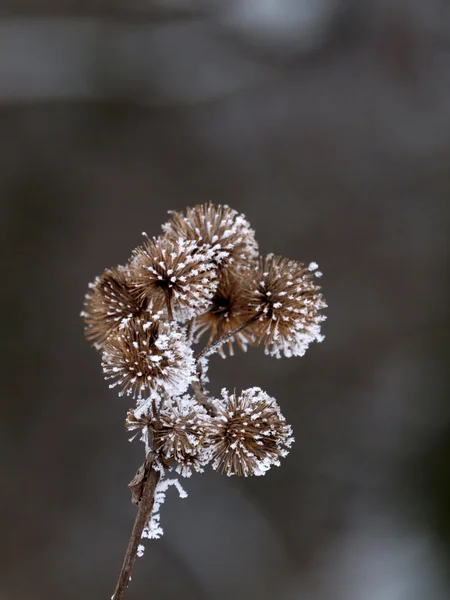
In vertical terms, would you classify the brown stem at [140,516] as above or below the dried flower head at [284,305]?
below

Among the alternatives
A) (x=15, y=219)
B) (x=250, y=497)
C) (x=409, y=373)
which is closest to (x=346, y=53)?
(x=409, y=373)

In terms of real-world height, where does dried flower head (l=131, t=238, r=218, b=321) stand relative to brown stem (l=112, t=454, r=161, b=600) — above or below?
above

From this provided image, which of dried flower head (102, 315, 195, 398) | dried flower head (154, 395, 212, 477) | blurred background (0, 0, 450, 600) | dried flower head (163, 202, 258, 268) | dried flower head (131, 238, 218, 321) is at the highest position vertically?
blurred background (0, 0, 450, 600)

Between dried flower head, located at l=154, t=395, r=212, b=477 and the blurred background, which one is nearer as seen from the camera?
dried flower head, located at l=154, t=395, r=212, b=477

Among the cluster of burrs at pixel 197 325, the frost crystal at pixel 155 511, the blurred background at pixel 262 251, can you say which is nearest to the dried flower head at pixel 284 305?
the cluster of burrs at pixel 197 325

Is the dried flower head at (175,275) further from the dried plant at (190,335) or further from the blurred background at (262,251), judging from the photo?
the blurred background at (262,251)

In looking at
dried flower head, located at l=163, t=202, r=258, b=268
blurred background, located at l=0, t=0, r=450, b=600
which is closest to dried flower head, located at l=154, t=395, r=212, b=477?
dried flower head, located at l=163, t=202, r=258, b=268

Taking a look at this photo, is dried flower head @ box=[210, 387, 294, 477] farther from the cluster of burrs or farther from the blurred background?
the blurred background
